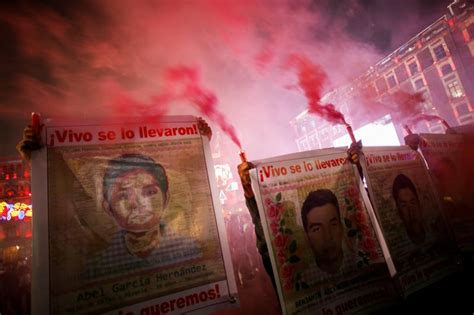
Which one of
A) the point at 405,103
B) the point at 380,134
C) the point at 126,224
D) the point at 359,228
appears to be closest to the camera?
the point at 126,224

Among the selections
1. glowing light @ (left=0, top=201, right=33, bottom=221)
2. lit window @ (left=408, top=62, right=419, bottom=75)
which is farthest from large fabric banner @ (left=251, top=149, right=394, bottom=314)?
lit window @ (left=408, top=62, right=419, bottom=75)

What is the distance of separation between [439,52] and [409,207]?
5003 centimetres

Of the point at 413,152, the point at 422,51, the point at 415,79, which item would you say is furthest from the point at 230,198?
the point at 422,51

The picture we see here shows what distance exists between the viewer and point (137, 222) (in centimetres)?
267

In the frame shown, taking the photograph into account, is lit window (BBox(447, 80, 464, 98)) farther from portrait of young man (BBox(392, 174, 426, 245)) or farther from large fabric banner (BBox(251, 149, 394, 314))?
large fabric banner (BBox(251, 149, 394, 314))

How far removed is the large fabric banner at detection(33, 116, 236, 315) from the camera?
230 centimetres

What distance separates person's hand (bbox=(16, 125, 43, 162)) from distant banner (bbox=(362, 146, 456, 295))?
4414mm

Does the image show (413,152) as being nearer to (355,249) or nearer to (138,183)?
(355,249)

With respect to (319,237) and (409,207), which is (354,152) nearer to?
(409,207)

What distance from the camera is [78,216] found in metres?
2.47

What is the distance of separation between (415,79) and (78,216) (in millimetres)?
54485

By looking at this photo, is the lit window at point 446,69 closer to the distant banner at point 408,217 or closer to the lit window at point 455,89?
the lit window at point 455,89

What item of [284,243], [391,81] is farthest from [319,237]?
[391,81]

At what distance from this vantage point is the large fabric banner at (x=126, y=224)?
230 centimetres
